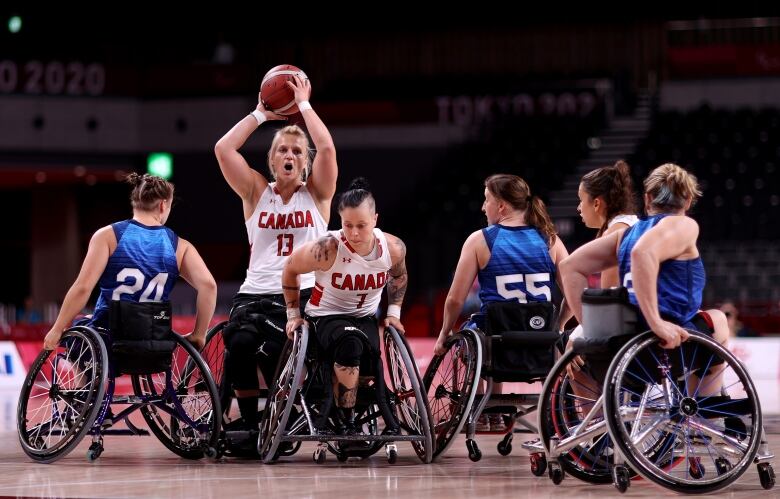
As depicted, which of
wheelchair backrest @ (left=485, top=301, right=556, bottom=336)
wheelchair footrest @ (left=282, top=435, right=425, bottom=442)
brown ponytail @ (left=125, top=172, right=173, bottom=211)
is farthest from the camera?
brown ponytail @ (left=125, top=172, right=173, bottom=211)

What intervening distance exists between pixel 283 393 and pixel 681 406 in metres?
2.00

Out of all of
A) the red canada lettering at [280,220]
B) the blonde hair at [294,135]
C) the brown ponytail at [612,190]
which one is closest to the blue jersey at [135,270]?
the red canada lettering at [280,220]

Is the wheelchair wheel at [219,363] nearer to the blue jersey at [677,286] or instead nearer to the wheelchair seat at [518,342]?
the wheelchair seat at [518,342]

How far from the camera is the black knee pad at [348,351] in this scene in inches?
239

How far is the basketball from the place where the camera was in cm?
654

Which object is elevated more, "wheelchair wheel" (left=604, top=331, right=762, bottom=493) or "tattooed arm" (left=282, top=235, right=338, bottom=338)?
"tattooed arm" (left=282, top=235, right=338, bottom=338)

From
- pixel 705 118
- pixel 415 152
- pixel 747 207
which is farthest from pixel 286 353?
pixel 415 152

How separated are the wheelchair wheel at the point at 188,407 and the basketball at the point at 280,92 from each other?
1.33 meters

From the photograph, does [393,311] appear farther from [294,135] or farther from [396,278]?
[294,135]

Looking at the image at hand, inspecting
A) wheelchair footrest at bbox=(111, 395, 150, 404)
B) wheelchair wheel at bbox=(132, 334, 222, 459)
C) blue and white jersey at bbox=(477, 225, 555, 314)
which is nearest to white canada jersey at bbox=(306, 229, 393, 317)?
blue and white jersey at bbox=(477, 225, 555, 314)

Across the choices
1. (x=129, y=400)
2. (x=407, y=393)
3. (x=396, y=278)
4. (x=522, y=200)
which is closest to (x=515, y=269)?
(x=522, y=200)

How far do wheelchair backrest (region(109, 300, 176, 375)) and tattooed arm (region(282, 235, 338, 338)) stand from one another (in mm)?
729

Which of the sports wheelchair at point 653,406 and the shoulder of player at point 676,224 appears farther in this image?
the shoulder of player at point 676,224

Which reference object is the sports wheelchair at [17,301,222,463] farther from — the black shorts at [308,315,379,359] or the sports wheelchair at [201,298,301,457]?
the black shorts at [308,315,379,359]
